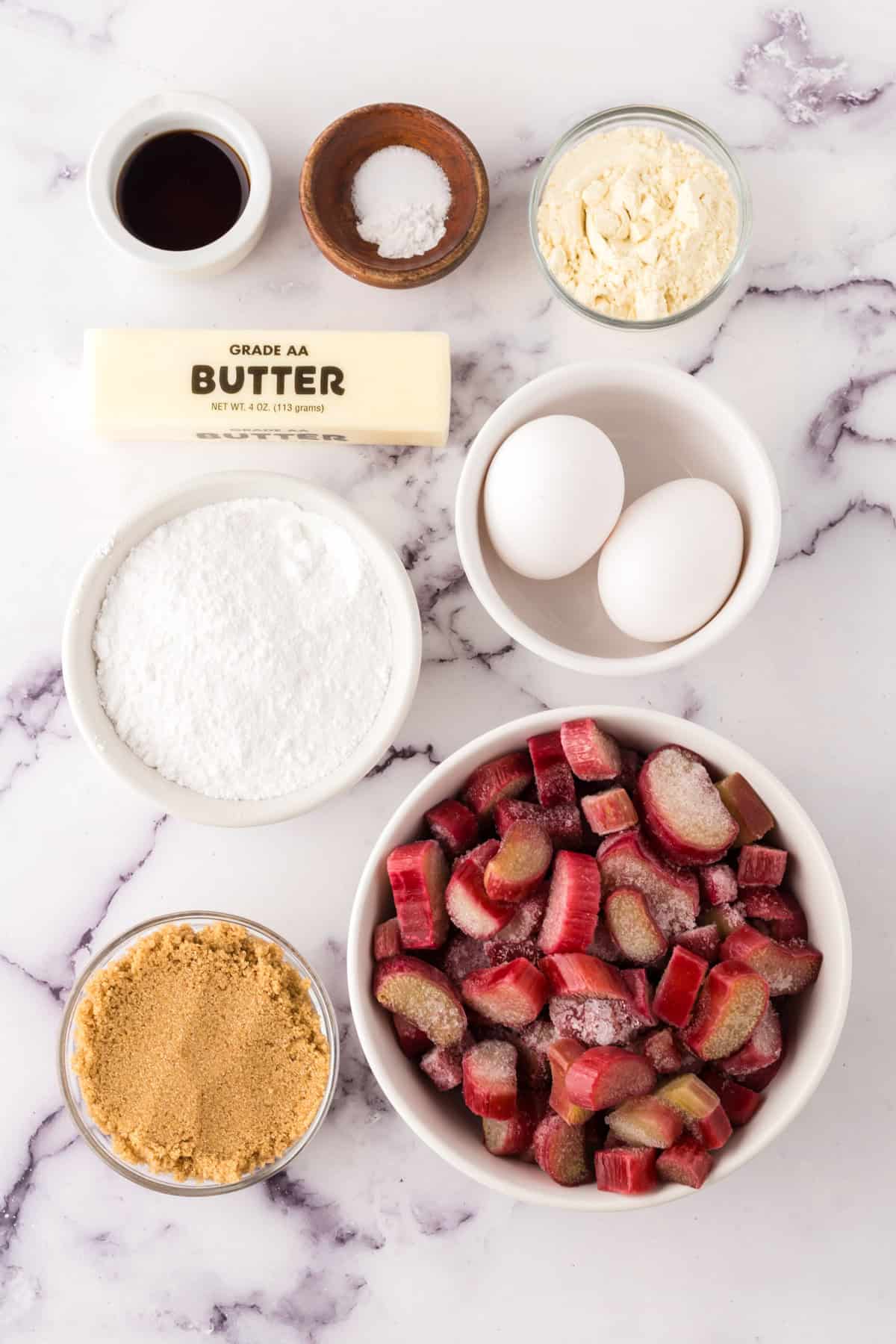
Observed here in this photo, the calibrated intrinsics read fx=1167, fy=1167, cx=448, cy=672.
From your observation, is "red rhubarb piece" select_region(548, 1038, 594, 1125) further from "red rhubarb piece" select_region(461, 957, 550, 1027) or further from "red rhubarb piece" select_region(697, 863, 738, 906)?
"red rhubarb piece" select_region(697, 863, 738, 906)

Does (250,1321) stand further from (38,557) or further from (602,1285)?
(38,557)

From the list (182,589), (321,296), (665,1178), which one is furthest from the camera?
(321,296)

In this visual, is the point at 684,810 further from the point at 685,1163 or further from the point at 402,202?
the point at 402,202

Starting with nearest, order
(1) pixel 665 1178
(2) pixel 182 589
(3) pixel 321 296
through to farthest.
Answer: (1) pixel 665 1178
(2) pixel 182 589
(3) pixel 321 296

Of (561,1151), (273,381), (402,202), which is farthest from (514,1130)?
(402,202)

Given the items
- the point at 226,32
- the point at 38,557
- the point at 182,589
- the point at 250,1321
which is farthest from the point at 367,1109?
the point at 226,32

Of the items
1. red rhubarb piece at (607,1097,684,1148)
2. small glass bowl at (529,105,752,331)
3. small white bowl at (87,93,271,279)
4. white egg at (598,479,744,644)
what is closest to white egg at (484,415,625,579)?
white egg at (598,479,744,644)
